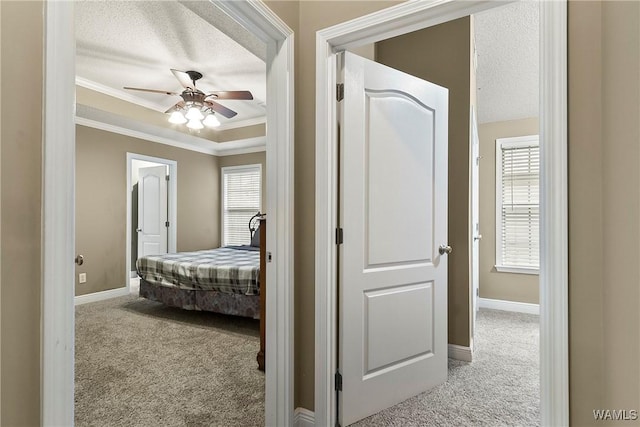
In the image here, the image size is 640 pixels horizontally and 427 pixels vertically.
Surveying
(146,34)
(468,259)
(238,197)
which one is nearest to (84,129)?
(146,34)

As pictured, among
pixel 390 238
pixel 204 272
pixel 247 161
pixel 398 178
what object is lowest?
pixel 204 272

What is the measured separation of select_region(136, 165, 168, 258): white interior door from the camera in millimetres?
5941

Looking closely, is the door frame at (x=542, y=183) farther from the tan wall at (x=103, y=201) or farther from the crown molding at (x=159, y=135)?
the tan wall at (x=103, y=201)

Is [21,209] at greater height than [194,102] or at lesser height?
A: lesser

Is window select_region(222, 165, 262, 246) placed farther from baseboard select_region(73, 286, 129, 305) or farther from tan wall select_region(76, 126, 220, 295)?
baseboard select_region(73, 286, 129, 305)

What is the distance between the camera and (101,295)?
15.6 ft

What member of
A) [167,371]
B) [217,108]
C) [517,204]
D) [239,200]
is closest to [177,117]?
[217,108]

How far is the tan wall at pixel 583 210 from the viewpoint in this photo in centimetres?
75

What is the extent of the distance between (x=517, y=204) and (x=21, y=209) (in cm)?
490

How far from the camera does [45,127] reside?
0.80 metres

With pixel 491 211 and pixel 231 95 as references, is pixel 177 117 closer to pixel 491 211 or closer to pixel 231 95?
pixel 231 95

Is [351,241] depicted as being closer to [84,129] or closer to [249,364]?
[249,364]

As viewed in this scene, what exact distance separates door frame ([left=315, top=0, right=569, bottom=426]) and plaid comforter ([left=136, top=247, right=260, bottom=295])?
5.99 feet

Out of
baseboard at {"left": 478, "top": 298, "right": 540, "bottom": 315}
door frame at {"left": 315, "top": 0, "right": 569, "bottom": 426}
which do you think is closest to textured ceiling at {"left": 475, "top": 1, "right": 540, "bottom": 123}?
door frame at {"left": 315, "top": 0, "right": 569, "bottom": 426}
